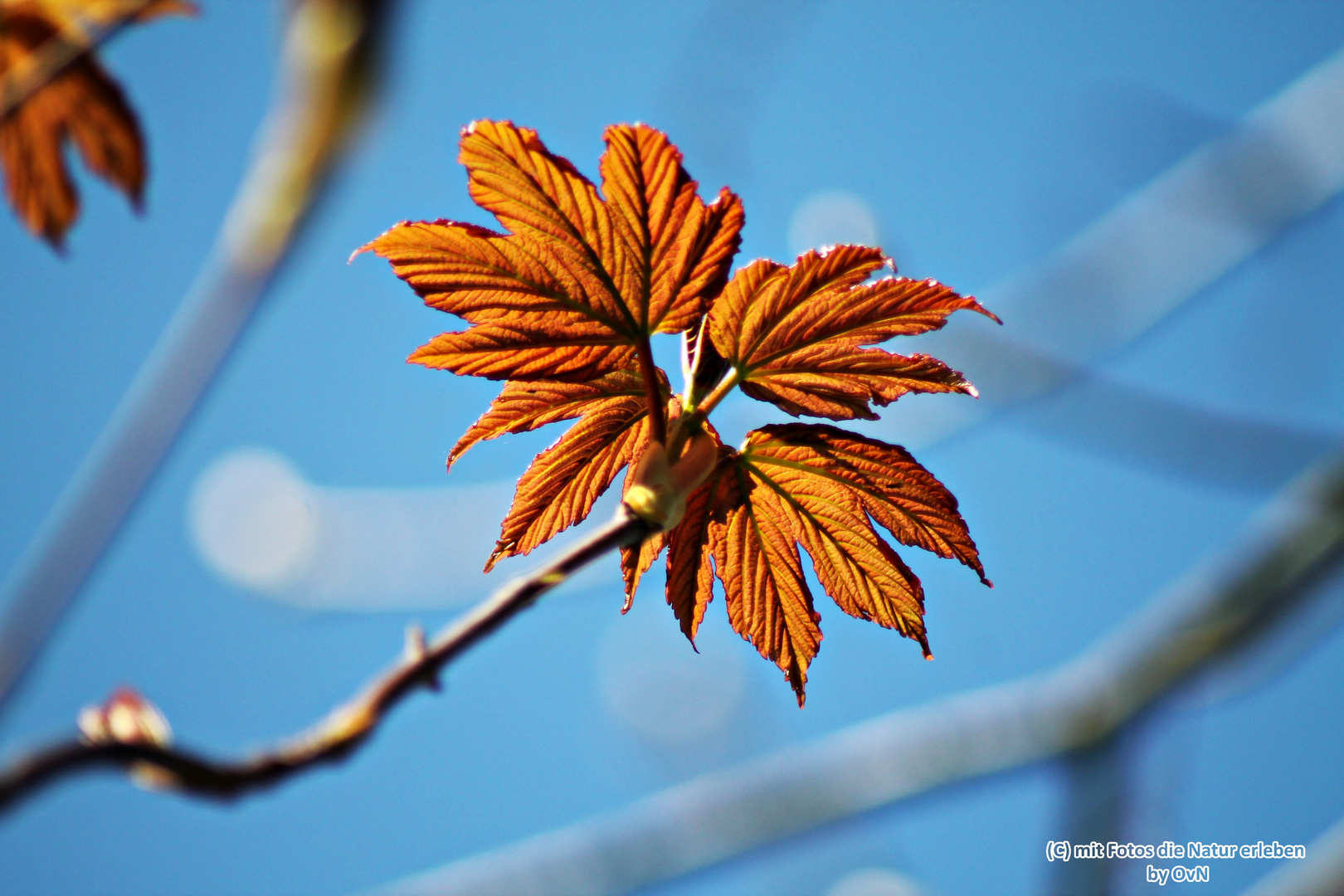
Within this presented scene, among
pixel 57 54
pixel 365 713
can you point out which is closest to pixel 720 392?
pixel 365 713

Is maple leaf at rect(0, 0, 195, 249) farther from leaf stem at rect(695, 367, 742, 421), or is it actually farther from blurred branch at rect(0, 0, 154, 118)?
leaf stem at rect(695, 367, 742, 421)

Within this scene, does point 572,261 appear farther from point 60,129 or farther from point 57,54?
point 60,129

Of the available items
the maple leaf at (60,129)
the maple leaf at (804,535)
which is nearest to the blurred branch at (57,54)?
the maple leaf at (60,129)

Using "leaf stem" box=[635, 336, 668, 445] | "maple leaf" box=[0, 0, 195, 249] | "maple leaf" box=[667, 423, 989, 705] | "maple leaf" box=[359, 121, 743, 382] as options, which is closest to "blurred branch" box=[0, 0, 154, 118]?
"maple leaf" box=[0, 0, 195, 249]

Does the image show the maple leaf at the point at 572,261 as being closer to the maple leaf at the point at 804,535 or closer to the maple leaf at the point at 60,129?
the maple leaf at the point at 804,535

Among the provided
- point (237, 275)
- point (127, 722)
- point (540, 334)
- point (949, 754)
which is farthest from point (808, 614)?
point (949, 754)

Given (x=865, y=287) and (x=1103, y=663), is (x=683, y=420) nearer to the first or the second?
(x=865, y=287)
